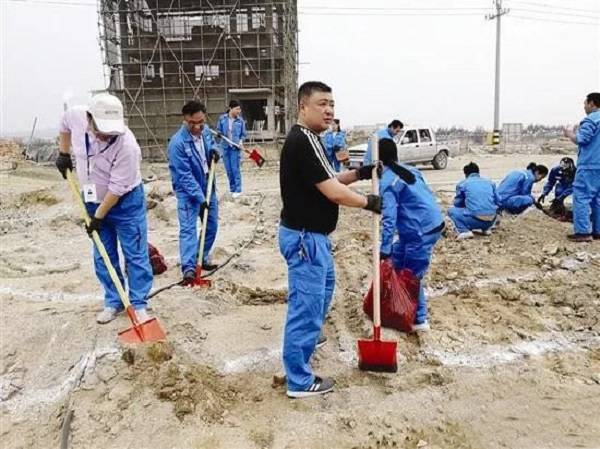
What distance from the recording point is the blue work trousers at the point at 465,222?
7139 mm

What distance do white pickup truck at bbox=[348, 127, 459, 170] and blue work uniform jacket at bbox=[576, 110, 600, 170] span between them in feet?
33.0

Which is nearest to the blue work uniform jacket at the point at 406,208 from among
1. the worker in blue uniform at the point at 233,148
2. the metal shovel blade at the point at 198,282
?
the metal shovel blade at the point at 198,282

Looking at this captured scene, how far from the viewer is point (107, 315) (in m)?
4.08

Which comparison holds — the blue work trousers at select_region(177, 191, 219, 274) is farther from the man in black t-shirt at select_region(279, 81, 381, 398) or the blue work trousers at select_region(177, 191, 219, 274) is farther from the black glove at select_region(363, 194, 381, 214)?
the black glove at select_region(363, 194, 381, 214)

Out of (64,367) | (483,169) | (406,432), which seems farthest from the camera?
(483,169)

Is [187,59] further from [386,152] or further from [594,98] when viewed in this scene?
[386,152]

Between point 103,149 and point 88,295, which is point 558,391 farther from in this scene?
point 88,295

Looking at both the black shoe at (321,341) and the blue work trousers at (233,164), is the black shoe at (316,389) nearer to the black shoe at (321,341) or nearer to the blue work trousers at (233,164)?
the black shoe at (321,341)

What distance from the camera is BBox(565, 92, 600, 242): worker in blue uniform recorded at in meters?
6.28

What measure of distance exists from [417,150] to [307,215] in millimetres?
15033

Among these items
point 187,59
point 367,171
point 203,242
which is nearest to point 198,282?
point 203,242

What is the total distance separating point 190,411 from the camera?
10.0ft

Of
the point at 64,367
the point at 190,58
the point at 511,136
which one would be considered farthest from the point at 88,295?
the point at 511,136

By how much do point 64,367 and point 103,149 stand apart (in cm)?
158
